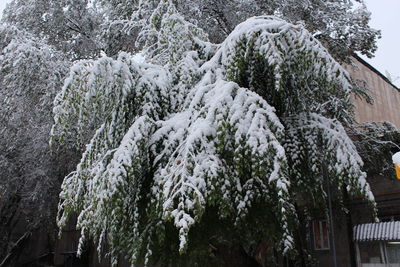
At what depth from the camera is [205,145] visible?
215 inches

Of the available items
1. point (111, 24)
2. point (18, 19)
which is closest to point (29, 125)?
point (18, 19)

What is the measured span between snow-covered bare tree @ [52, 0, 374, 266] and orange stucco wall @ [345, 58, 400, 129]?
11.2 meters

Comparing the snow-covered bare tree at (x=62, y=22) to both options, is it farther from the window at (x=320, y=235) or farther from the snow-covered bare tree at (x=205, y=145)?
the window at (x=320, y=235)

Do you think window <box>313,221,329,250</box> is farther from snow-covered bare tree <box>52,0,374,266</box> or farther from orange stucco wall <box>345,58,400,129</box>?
snow-covered bare tree <box>52,0,374,266</box>

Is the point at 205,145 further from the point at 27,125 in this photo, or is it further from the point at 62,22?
the point at 62,22

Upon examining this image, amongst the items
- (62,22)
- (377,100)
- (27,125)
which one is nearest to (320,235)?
(377,100)

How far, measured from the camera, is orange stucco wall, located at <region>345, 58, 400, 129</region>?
58.0ft

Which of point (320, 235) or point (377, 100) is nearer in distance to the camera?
point (320, 235)

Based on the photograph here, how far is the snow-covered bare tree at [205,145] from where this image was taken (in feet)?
17.5

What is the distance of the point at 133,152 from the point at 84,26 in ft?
35.2

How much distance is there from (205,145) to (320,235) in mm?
10779

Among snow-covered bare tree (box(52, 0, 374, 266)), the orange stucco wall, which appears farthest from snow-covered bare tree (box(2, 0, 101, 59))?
the orange stucco wall

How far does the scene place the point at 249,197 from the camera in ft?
18.8

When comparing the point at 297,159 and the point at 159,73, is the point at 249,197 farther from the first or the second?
the point at 159,73
